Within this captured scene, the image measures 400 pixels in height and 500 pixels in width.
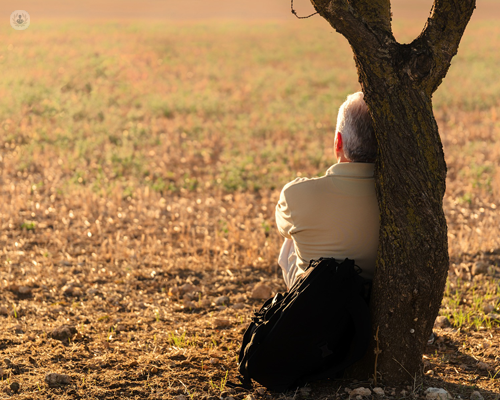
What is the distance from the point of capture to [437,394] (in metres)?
3.22

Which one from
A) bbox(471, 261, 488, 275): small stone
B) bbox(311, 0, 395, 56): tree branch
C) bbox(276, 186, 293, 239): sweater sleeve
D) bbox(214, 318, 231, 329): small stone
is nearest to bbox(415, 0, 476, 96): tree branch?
bbox(311, 0, 395, 56): tree branch

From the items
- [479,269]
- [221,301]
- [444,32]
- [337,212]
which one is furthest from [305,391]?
[479,269]

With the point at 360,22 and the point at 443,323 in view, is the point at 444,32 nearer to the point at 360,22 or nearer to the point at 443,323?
the point at 360,22

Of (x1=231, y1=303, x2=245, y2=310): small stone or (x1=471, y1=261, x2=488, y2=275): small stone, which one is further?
(x1=471, y1=261, x2=488, y2=275): small stone

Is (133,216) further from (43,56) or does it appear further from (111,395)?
(43,56)

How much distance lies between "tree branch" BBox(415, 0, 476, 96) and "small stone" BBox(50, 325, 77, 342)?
3.01 m

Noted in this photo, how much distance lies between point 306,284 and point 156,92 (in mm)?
13575

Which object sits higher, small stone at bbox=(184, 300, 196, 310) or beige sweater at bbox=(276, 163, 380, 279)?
beige sweater at bbox=(276, 163, 380, 279)

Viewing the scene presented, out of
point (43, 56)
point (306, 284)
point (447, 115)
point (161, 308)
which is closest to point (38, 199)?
point (161, 308)

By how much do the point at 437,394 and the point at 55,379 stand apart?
7.37ft

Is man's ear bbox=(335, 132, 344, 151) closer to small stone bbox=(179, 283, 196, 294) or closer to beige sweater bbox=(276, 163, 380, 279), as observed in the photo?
beige sweater bbox=(276, 163, 380, 279)

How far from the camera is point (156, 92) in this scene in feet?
52.7

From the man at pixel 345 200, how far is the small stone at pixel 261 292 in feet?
5.84

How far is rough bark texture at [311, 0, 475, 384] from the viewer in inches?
123
